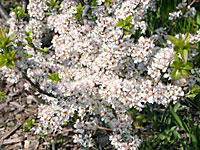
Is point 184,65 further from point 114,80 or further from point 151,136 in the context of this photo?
point 151,136

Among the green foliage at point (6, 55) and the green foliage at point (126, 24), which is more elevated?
the green foliage at point (126, 24)

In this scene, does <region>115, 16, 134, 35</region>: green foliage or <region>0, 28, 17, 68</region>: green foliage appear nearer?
<region>0, 28, 17, 68</region>: green foliage

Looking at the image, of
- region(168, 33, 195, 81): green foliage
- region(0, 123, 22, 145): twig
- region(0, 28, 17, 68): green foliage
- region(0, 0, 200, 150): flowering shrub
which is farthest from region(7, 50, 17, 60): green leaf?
region(0, 123, 22, 145): twig

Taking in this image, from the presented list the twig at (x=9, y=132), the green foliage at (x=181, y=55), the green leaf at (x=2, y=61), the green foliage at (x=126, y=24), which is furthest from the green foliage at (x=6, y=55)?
the twig at (x=9, y=132)

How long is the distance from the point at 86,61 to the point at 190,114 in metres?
2.06

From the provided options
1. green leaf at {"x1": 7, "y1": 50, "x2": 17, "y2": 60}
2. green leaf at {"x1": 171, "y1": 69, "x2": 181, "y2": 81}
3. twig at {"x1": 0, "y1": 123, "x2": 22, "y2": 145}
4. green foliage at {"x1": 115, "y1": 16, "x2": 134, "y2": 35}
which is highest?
green foliage at {"x1": 115, "y1": 16, "x2": 134, "y2": 35}

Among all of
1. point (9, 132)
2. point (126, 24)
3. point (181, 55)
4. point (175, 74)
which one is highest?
point (126, 24)

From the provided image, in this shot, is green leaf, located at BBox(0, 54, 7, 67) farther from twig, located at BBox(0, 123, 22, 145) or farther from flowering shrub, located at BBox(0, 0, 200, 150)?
twig, located at BBox(0, 123, 22, 145)

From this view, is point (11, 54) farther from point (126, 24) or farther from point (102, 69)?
point (126, 24)

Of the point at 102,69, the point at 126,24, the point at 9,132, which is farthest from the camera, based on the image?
the point at 9,132

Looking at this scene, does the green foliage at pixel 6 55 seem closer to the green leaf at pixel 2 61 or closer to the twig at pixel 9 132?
the green leaf at pixel 2 61

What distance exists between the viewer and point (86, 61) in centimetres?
286

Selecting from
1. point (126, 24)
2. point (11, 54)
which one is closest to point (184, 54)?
point (126, 24)

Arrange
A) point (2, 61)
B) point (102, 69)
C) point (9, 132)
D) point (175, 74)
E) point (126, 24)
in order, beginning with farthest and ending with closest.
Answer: point (9, 132) → point (102, 69) → point (126, 24) → point (175, 74) → point (2, 61)
